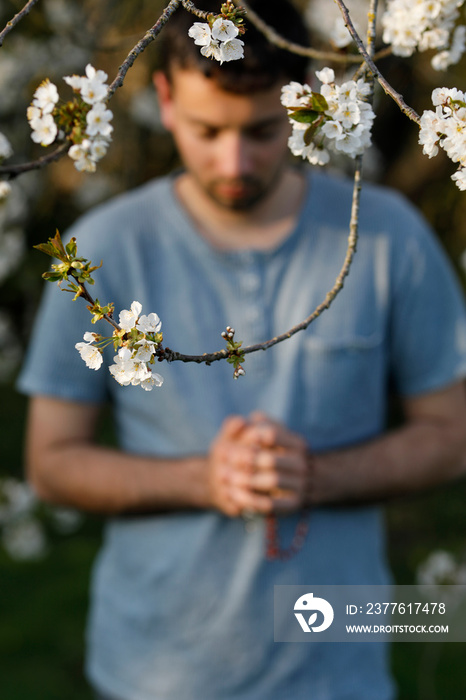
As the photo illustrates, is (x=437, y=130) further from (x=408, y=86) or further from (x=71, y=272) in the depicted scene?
Result: (x=408, y=86)

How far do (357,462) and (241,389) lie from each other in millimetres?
355

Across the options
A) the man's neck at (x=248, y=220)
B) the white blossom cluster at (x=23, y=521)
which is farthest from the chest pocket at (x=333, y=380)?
the white blossom cluster at (x=23, y=521)

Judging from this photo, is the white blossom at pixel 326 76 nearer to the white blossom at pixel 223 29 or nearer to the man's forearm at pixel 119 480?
the white blossom at pixel 223 29

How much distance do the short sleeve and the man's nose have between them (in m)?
0.52

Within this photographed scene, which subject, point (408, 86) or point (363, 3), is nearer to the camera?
point (363, 3)

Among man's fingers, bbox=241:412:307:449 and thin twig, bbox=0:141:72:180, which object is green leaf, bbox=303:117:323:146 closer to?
thin twig, bbox=0:141:72:180

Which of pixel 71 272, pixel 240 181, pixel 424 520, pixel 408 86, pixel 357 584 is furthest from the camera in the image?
pixel 424 520

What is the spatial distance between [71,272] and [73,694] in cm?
313

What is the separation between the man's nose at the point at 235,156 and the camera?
5.80ft

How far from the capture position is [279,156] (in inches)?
73.2

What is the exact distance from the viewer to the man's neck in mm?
2066

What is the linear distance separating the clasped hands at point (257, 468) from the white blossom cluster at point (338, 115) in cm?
102

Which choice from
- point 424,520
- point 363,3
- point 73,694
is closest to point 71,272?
point 363,3

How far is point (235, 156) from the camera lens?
1768 mm
